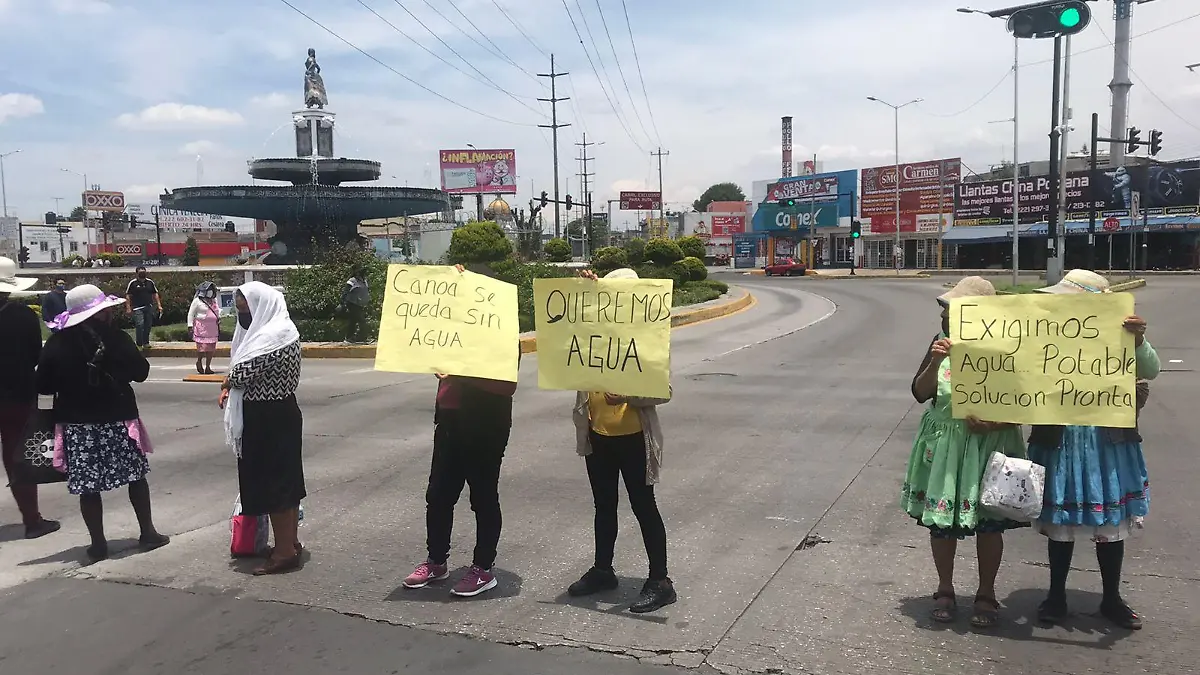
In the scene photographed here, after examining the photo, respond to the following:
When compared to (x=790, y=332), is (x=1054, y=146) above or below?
above


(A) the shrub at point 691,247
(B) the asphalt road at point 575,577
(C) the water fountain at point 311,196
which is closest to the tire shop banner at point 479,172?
(C) the water fountain at point 311,196

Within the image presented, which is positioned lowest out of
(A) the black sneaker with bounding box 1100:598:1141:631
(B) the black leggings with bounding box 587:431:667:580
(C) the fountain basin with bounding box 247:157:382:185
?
(A) the black sneaker with bounding box 1100:598:1141:631

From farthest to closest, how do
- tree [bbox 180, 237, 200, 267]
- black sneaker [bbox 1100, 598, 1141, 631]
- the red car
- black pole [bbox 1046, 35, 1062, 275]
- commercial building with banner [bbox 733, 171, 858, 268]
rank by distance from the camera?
tree [bbox 180, 237, 200, 267], commercial building with banner [bbox 733, 171, 858, 268], the red car, black pole [bbox 1046, 35, 1062, 275], black sneaker [bbox 1100, 598, 1141, 631]

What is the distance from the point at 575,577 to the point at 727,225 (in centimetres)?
9608

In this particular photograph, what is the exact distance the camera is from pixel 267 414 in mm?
5230

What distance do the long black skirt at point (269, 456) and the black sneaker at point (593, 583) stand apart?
71.8 inches

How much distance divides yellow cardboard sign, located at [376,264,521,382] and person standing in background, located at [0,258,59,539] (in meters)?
3.21

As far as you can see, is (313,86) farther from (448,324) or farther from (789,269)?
(448,324)

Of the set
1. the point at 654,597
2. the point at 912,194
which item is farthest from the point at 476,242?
the point at 912,194

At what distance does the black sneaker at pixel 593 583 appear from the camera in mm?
4887

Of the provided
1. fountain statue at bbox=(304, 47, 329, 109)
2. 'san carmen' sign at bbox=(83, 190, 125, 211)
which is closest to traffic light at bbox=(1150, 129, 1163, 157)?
fountain statue at bbox=(304, 47, 329, 109)

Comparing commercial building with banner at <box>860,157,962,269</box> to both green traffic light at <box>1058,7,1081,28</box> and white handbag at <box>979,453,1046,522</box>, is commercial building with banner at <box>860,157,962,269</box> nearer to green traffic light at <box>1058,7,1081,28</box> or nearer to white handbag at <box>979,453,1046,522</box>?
green traffic light at <box>1058,7,1081,28</box>

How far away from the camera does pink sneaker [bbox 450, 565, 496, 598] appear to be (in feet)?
16.0

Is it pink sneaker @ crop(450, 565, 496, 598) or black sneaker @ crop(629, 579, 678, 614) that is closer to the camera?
black sneaker @ crop(629, 579, 678, 614)
